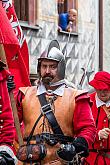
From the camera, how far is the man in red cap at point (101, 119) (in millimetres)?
7866

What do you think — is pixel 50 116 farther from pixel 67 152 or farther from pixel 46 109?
pixel 67 152

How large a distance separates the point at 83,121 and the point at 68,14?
9.92 meters

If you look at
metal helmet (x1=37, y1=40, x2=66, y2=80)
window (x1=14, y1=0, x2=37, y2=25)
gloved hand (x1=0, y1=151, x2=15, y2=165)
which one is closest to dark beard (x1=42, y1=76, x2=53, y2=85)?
metal helmet (x1=37, y1=40, x2=66, y2=80)

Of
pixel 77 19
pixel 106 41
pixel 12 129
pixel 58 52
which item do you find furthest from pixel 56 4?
pixel 12 129

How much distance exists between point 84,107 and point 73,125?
0.21m

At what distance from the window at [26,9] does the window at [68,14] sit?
1.29 meters

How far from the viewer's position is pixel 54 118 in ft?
20.9

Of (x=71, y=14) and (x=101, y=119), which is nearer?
(x=101, y=119)

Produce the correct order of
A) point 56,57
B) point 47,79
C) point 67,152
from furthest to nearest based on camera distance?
1. point 56,57
2. point 47,79
3. point 67,152

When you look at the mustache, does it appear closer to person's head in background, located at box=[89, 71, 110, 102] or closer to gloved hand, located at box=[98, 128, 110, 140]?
gloved hand, located at box=[98, 128, 110, 140]

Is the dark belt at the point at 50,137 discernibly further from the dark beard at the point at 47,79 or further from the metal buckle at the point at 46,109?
the dark beard at the point at 47,79

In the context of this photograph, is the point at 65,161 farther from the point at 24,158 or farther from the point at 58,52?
the point at 58,52

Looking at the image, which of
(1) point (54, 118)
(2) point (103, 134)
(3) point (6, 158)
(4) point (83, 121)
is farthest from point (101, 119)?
(3) point (6, 158)

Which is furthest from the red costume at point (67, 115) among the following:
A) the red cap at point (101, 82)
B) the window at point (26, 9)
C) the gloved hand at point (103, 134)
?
the window at point (26, 9)
